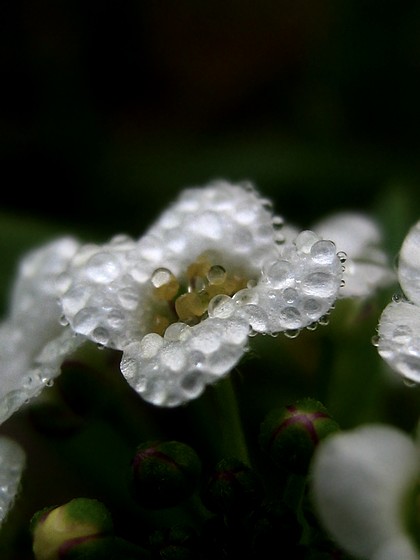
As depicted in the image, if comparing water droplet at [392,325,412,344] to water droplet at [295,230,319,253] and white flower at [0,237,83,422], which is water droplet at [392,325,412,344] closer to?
water droplet at [295,230,319,253]

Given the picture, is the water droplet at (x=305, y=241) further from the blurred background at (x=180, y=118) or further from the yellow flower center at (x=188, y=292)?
the blurred background at (x=180, y=118)

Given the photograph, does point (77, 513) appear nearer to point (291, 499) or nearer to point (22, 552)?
point (291, 499)

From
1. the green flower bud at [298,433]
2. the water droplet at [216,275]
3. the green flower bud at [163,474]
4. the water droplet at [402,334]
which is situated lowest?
the green flower bud at [163,474]

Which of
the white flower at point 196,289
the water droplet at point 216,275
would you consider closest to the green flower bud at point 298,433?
the white flower at point 196,289

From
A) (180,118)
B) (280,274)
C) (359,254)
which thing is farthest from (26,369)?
(180,118)

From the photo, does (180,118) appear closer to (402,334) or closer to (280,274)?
(280,274)

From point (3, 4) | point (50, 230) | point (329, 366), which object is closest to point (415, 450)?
point (329, 366)
